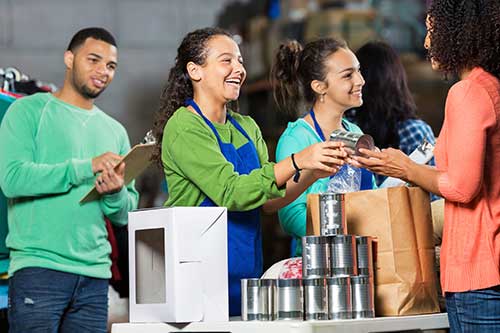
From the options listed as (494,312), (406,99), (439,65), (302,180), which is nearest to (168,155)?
(302,180)

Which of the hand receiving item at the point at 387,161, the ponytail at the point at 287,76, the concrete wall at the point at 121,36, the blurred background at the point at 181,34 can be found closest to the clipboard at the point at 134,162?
the ponytail at the point at 287,76

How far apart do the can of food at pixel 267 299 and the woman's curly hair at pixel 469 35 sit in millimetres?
644

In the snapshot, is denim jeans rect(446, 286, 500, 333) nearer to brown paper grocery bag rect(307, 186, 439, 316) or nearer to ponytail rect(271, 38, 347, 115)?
brown paper grocery bag rect(307, 186, 439, 316)

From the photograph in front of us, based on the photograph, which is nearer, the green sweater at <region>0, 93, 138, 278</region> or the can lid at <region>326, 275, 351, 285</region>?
the can lid at <region>326, 275, 351, 285</region>

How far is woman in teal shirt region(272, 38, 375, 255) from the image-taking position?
3.02 m

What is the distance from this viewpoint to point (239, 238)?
265 cm

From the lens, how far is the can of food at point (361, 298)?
7.93 ft

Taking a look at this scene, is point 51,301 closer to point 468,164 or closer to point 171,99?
point 171,99

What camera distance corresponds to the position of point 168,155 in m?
2.66

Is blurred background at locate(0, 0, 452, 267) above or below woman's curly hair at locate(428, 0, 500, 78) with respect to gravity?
above

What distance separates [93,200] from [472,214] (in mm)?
1513

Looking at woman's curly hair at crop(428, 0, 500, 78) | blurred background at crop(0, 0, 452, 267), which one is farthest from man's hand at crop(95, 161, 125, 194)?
blurred background at crop(0, 0, 452, 267)

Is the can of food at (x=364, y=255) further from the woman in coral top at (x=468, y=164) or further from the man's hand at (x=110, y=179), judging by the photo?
the man's hand at (x=110, y=179)

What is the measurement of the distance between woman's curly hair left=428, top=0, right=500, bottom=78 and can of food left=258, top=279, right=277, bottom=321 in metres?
0.64
